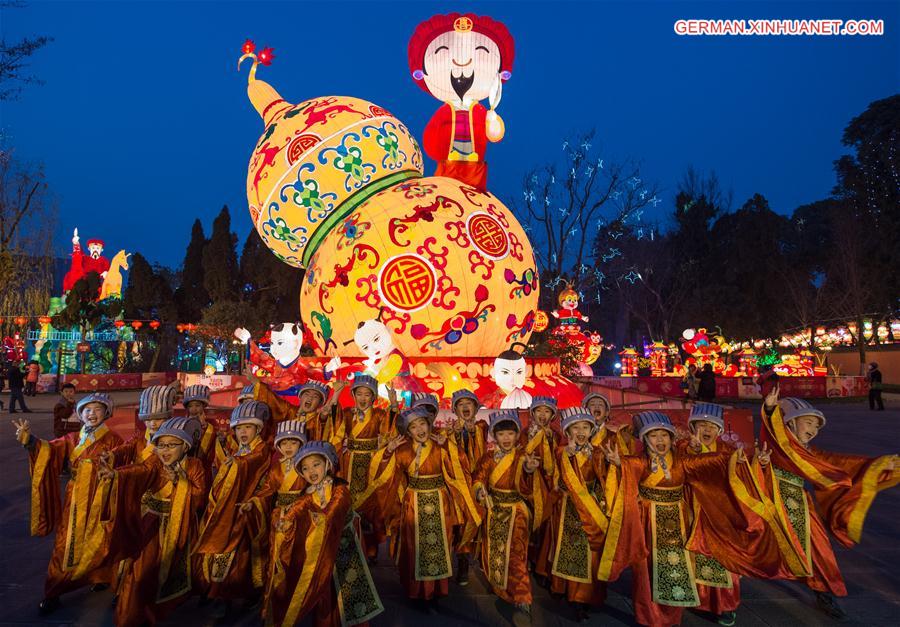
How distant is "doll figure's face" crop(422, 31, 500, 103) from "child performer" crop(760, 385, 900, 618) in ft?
24.3

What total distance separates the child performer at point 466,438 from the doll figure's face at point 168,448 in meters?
2.00

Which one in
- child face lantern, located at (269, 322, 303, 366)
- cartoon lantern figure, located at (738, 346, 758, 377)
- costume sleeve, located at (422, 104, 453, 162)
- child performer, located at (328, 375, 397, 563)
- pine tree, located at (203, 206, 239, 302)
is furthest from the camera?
pine tree, located at (203, 206, 239, 302)

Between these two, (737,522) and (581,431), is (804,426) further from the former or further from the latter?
(581,431)

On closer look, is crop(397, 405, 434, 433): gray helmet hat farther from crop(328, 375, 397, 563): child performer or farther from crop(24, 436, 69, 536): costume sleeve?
crop(24, 436, 69, 536): costume sleeve

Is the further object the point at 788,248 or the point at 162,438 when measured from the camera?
the point at 788,248

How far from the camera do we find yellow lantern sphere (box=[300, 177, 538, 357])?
369 inches

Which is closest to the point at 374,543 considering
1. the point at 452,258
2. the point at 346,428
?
the point at 346,428

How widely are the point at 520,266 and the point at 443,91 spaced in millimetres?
3156

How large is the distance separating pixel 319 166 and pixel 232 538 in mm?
6720

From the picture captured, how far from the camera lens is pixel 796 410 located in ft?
14.9

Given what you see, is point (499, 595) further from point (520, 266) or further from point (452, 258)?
point (520, 266)

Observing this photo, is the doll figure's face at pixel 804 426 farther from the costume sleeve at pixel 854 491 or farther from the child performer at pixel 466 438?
the child performer at pixel 466 438

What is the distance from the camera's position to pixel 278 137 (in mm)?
10078

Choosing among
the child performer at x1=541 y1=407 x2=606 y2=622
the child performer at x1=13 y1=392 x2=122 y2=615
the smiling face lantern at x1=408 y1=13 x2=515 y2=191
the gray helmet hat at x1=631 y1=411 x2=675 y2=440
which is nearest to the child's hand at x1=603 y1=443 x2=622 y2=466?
the child performer at x1=541 y1=407 x2=606 y2=622
